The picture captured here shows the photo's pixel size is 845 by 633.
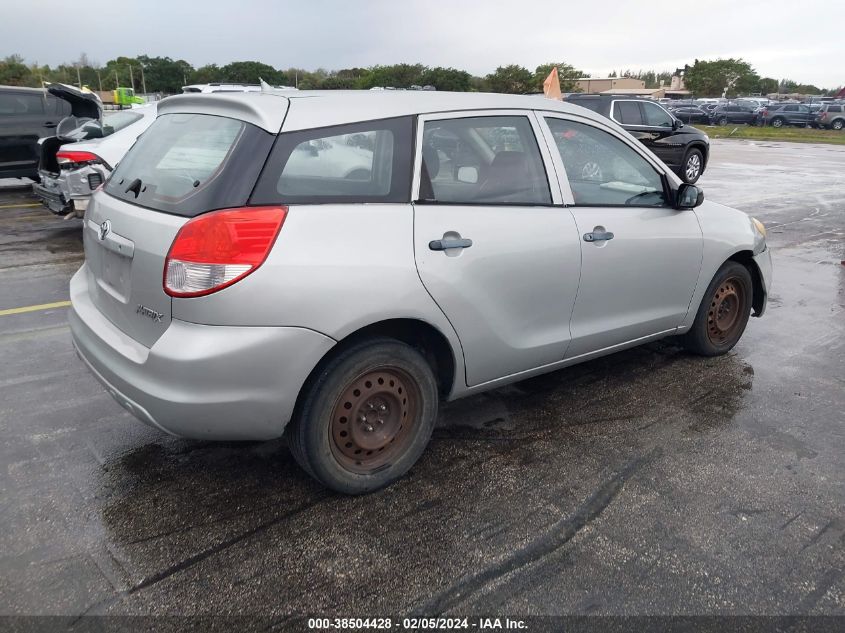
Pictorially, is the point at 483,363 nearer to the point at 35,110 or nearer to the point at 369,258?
the point at 369,258

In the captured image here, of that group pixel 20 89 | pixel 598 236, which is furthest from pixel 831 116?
pixel 598 236

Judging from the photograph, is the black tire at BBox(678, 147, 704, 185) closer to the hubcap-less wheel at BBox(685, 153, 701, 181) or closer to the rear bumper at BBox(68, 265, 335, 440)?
the hubcap-less wheel at BBox(685, 153, 701, 181)

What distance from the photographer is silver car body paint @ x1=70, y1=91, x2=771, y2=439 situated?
2625mm

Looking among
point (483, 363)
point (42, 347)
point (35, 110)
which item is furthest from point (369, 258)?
point (35, 110)

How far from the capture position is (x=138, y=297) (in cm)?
283

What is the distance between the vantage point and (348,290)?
2.74 meters

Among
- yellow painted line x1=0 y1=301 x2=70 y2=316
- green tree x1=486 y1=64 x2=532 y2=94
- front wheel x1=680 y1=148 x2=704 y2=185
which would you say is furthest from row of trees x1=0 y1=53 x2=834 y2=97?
yellow painted line x1=0 y1=301 x2=70 y2=316

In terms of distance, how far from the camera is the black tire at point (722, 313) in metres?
4.58

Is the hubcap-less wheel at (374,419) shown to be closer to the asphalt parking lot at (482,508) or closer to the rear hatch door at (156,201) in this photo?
the asphalt parking lot at (482,508)

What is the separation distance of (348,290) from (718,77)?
9168 centimetres

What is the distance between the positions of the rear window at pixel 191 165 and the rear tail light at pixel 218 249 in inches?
2.9

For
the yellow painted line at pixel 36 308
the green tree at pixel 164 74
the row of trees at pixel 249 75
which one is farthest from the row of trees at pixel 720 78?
the yellow painted line at pixel 36 308

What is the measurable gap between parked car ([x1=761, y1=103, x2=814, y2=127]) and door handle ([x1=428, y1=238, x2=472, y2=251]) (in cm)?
4555

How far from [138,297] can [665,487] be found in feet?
8.17
